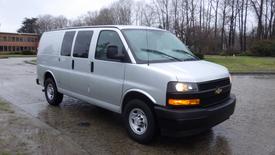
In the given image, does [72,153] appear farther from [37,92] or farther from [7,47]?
[7,47]

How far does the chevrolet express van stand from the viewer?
13.8 feet

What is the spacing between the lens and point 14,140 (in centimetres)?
479

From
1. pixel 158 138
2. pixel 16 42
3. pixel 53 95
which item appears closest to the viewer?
pixel 158 138

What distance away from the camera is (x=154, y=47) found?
206 inches

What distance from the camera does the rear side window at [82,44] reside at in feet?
19.3

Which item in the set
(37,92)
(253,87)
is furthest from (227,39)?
(37,92)

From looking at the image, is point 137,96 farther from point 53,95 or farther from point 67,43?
point 53,95

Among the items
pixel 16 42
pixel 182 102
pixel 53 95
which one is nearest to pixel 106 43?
pixel 182 102

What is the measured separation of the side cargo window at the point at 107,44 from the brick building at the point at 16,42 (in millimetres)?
80321

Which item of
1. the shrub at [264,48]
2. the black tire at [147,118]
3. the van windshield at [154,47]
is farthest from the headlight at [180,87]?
the shrub at [264,48]

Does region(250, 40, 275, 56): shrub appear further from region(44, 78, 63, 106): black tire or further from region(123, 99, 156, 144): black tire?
region(123, 99, 156, 144): black tire

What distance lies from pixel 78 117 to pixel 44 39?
2.77 metres

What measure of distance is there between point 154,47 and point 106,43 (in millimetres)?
993

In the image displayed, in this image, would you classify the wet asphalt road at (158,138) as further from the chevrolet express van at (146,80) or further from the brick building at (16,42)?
the brick building at (16,42)
